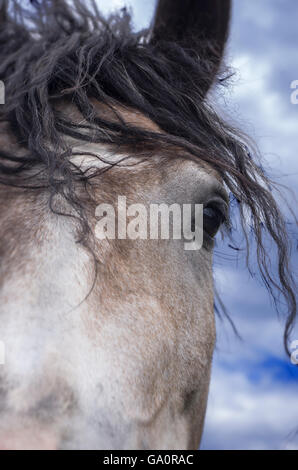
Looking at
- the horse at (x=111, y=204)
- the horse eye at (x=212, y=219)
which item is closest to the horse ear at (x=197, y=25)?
the horse at (x=111, y=204)

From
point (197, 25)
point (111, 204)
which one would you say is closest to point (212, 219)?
point (111, 204)

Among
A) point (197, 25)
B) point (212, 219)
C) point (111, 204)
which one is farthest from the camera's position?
point (197, 25)

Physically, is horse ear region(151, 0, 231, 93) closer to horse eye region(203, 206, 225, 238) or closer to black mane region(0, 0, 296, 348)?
black mane region(0, 0, 296, 348)

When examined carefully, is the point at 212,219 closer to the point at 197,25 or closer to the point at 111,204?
the point at 111,204

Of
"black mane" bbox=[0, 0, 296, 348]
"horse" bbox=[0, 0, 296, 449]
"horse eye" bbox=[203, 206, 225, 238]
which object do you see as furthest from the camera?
"horse eye" bbox=[203, 206, 225, 238]

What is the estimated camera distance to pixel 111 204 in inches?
74.7

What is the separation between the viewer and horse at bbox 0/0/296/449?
1.42 metres

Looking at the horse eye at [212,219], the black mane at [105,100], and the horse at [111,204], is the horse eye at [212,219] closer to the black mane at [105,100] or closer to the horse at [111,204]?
the horse at [111,204]

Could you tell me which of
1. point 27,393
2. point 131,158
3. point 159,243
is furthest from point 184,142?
point 27,393

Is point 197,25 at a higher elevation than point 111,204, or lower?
higher

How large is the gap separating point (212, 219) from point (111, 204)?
2.21 feet

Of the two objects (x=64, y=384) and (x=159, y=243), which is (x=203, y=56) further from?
(x=64, y=384)

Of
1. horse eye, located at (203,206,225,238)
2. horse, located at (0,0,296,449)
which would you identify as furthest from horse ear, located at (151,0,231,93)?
horse eye, located at (203,206,225,238)
